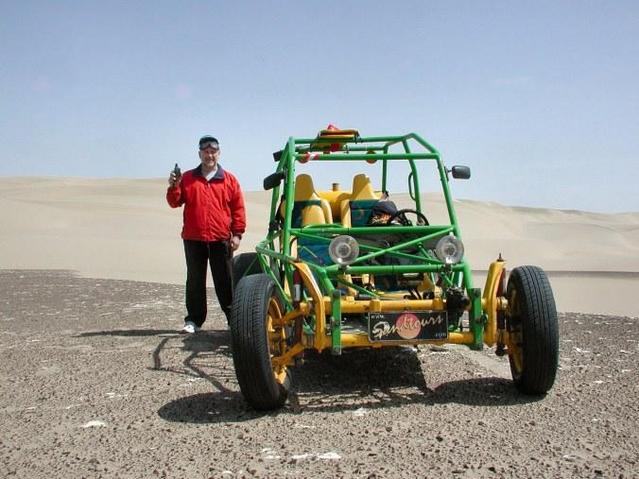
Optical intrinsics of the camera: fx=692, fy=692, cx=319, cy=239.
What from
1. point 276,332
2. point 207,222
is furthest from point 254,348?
point 207,222

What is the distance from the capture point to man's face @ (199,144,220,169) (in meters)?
6.36

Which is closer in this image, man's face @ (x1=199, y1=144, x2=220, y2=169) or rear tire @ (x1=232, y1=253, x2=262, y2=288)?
man's face @ (x1=199, y1=144, x2=220, y2=169)

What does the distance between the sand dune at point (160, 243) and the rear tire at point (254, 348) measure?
8.03m

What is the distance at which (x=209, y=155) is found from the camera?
6.38 m

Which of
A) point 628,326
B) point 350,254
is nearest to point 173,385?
point 350,254

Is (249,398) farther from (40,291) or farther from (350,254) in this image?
(40,291)

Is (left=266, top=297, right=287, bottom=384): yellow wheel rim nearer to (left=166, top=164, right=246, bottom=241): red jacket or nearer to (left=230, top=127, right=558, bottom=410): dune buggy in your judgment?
(left=230, top=127, right=558, bottom=410): dune buggy

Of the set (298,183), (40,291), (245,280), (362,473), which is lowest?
(40,291)

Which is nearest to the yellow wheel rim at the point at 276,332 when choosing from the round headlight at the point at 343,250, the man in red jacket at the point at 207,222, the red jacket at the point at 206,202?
the round headlight at the point at 343,250

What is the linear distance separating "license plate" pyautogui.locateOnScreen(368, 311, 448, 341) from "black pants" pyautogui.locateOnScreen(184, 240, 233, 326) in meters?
2.74

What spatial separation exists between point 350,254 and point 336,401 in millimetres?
878

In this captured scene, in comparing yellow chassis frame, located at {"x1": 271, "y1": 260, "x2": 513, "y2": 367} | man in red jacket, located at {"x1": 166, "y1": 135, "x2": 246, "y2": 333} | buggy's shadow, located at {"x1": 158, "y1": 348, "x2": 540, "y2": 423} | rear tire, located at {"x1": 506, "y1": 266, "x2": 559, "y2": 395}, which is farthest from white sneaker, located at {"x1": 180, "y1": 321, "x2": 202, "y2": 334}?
rear tire, located at {"x1": 506, "y1": 266, "x2": 559, "y2": 395}

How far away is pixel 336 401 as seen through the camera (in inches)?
160

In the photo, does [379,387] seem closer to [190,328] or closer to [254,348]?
[254,348]
